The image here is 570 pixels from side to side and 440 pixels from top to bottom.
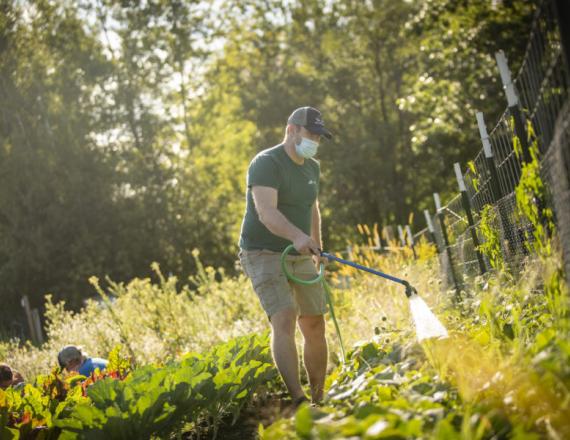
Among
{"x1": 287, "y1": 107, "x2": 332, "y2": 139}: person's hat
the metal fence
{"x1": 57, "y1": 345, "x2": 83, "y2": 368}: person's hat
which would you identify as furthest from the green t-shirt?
{"x1": 57, "y1": 345, "x2": 83, "y2": 368}: person's hat

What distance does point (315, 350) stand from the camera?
17.4 feet

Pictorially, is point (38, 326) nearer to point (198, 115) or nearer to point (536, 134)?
point (198, 115)

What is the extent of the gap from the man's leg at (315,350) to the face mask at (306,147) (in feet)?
3.44

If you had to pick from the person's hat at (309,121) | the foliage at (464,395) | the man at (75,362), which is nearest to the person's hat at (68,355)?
the man at (75,362)

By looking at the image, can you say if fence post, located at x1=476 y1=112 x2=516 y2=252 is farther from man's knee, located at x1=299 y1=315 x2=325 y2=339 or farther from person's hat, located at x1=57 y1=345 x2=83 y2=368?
person's hat, located at x1=57 y1=345 x2=83 y2=368

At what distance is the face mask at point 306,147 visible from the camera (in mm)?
5230

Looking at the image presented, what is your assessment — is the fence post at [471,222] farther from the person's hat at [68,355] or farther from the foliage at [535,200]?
the person's hat at [68,355]

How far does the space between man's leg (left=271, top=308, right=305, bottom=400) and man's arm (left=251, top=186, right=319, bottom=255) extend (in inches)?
18.5

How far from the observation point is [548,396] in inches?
99.5

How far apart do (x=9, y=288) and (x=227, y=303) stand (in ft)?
50.4

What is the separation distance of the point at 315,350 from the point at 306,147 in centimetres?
130

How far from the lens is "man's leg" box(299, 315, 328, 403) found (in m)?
5.28

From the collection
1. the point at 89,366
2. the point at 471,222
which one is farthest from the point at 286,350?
the point at 89,366

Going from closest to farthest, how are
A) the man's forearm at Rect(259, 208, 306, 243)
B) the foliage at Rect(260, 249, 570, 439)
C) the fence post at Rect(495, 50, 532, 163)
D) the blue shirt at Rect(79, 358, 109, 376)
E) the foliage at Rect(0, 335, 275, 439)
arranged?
1. the foliage at Rect(260, 249, 570, 439)
2. the fence post at Rect(495, 50, 532, 163)
3. the foliage at Rect(0, 335, 275, 439)
4. the man's forearm at Rect(259, 208, 306, 243)
5. the blue shirt at Rect(79, 358, 109, 376)
